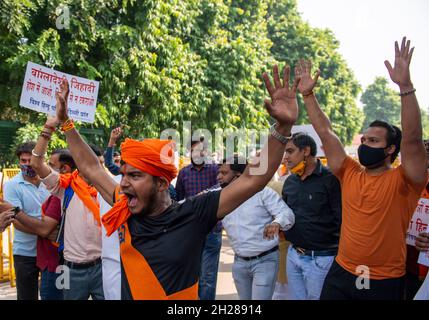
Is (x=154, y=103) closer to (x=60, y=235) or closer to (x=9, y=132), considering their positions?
(x=9, y=132)

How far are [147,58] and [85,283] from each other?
9.36m

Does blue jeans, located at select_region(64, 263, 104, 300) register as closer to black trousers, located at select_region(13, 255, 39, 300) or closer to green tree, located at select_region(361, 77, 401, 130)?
black trousers, located at select_region(13, 255, 39, 300)

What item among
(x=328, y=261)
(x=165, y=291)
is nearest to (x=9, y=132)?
(x=328, y=261)

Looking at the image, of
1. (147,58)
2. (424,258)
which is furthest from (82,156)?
(147,58)

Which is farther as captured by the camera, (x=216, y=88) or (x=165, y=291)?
(x=216, y=88)

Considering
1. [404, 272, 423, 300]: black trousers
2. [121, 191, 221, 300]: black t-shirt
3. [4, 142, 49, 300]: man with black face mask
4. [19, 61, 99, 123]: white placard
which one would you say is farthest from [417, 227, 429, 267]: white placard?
[19, 61, 99, 123]: white placard

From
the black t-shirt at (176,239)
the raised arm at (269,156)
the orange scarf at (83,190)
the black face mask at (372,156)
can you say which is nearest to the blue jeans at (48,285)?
the orange scarf at (83,190)

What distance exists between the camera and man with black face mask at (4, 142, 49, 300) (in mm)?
4484

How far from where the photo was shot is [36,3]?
1037 cm

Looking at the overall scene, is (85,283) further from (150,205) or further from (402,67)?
(402,67)

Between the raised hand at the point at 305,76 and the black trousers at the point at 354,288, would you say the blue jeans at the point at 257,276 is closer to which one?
the black trousers at the point at 354,288

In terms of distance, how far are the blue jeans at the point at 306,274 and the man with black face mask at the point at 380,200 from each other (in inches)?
23.2

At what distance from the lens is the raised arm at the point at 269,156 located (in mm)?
2355
